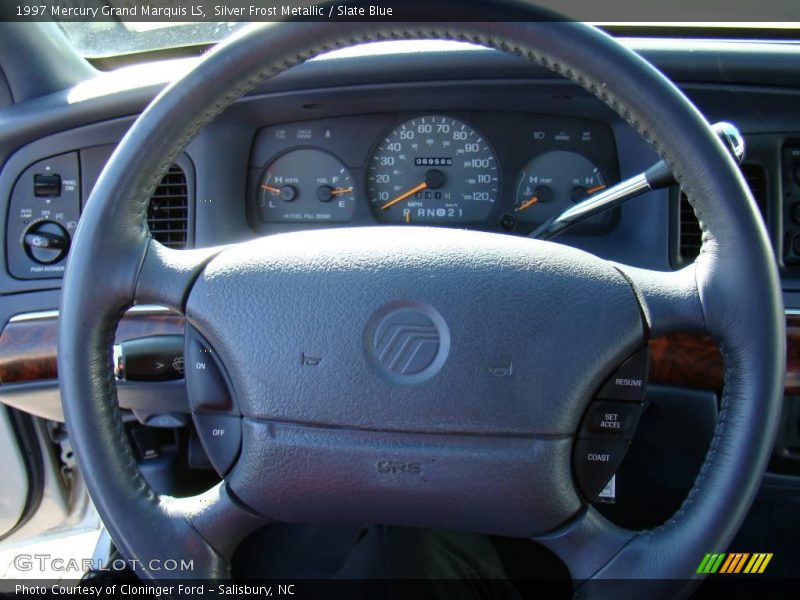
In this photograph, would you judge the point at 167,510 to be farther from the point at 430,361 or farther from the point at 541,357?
the point at 541,357

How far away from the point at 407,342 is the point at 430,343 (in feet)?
0.10

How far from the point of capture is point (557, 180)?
1.98 metres

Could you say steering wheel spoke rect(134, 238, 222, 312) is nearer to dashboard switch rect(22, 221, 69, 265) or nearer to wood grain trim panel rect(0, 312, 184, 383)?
wood grain trim panel rect(0, 312, 184, 383)

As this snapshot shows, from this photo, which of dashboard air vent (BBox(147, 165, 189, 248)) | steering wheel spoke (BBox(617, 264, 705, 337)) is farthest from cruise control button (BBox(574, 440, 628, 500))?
dashboard air vent (BBox(147, 165, 189, 248))

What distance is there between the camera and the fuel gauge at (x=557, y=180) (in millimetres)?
1977

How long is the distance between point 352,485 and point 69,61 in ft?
5.15

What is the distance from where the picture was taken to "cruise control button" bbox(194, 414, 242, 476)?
1.10m

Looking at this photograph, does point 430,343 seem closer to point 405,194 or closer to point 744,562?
point 405,194

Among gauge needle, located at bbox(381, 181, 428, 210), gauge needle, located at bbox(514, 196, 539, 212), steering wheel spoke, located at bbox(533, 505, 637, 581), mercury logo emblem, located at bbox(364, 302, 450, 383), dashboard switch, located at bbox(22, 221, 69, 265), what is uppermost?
gauge needle, located at bbox(381, 181, 428, 210)

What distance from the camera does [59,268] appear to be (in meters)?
1.90

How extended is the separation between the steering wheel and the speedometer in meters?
0.91

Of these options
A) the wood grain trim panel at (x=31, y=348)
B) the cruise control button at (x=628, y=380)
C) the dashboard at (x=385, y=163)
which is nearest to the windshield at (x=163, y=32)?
the dashboard at (x=385, y=163)

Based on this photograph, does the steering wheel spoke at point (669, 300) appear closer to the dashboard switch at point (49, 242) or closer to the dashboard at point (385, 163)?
the dashboard at point (385, 163)

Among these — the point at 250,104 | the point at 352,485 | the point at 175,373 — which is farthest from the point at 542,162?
the point at 352,485
